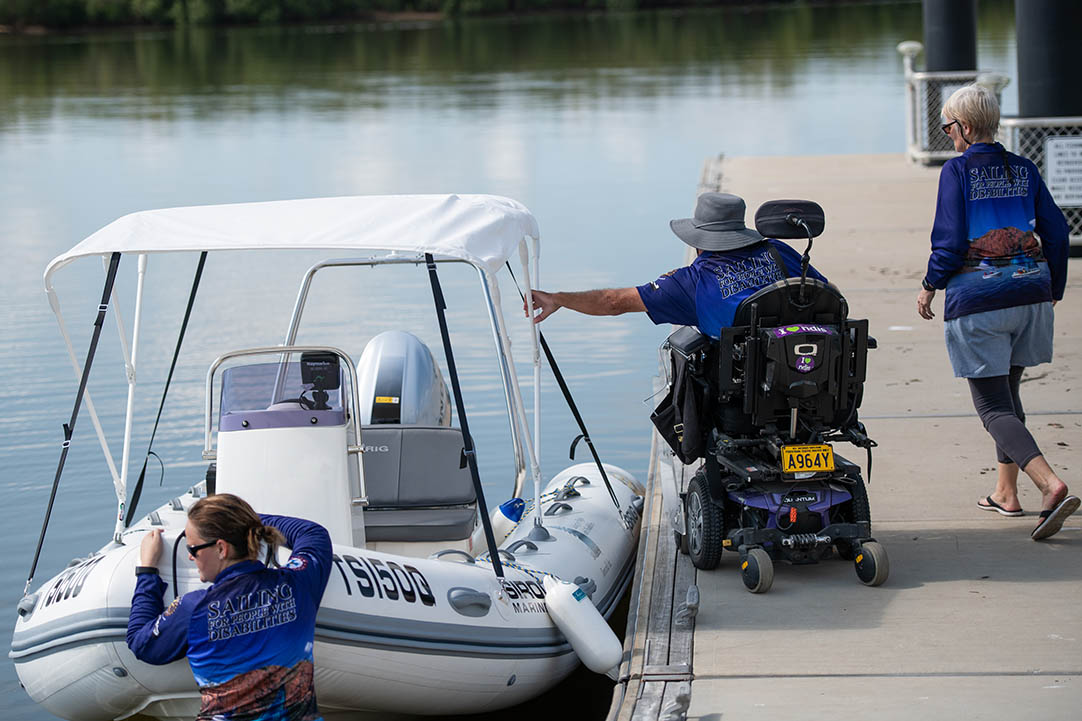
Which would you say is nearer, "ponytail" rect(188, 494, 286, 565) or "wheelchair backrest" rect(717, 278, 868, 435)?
"ponytail" rect(188, 494, 286, 565)

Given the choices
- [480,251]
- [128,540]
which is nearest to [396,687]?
[128,540]

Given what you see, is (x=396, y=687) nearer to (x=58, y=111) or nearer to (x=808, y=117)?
(x=808, y=117)

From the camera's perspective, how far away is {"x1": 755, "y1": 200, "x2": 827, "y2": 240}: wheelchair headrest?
581cm

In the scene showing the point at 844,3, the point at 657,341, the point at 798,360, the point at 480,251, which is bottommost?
the point at 657,341

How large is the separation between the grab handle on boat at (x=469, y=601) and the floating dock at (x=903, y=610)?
0.57m

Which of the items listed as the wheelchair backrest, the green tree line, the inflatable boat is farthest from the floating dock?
the green tree line

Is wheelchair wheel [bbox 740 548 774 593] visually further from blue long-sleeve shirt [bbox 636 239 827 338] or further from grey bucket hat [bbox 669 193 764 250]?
grey bucket hat [bbox 669 193 764 250]

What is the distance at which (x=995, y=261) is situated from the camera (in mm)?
6133

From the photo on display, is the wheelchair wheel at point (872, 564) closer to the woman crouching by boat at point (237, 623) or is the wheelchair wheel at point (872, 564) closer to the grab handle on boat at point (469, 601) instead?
the grab handle on boat at point (469, 601)

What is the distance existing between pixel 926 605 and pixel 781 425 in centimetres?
91

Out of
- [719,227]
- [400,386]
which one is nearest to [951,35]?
[400,386]

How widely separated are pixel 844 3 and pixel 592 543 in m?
72.9

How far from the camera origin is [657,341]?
12.7 meters

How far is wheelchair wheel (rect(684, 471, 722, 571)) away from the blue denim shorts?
122 centimetres
